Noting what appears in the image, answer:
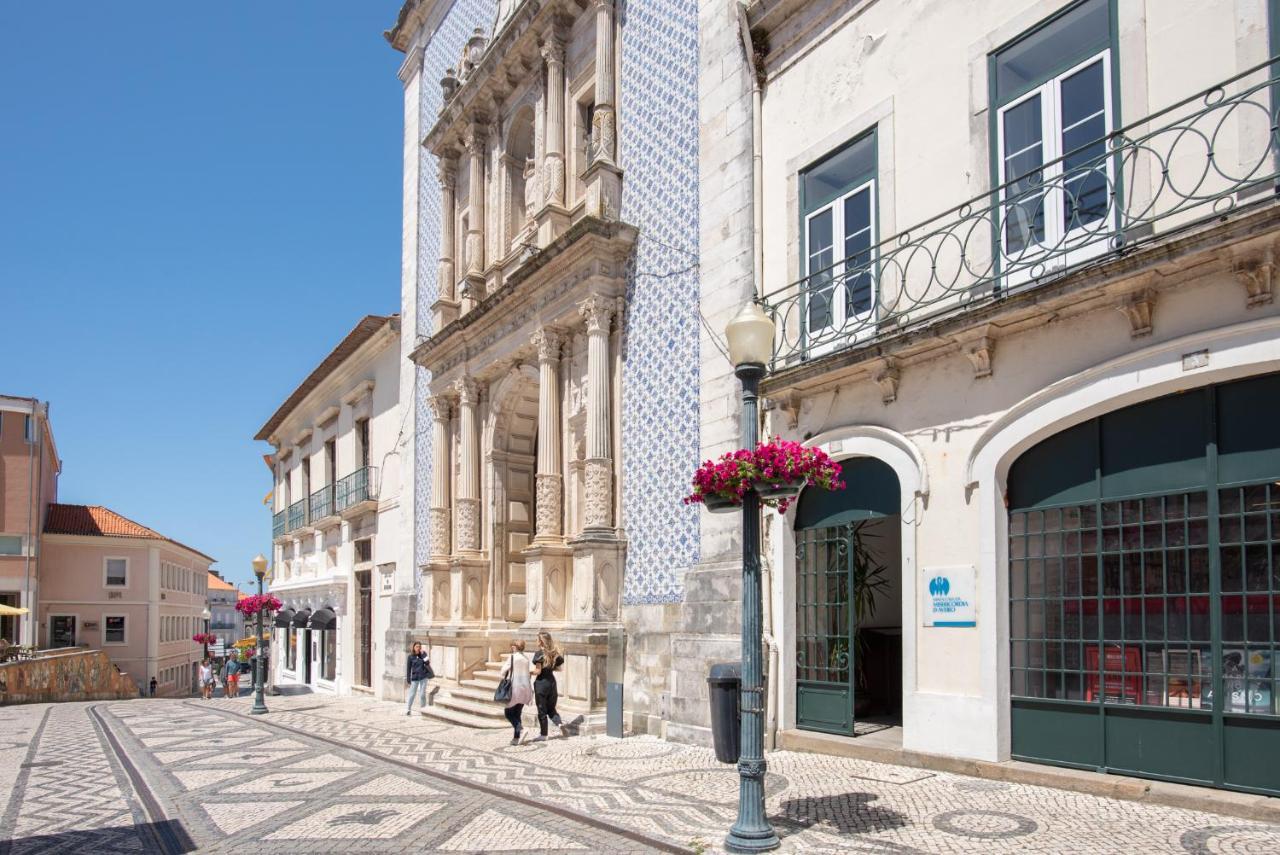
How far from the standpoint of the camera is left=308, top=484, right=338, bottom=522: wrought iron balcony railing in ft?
79.2

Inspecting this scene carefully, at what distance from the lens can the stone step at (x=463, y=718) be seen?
43.0ft

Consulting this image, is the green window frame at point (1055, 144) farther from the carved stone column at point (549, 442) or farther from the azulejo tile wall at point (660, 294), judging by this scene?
the carved stone column at point (549, 442)

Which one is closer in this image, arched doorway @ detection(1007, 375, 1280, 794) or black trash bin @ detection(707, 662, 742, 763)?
arched doorway @ detection(1007, 375, 1280, 794)

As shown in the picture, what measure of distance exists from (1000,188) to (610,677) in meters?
7.20

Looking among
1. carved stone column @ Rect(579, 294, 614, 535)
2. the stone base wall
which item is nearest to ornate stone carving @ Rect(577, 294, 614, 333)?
carved stone column @ Rect(579, 294, 614, 535)

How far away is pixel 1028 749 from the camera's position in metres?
7.68

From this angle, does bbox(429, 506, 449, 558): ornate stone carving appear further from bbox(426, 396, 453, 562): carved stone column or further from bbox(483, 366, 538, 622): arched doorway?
bbox(483, 366, 538, 622): arched doorway

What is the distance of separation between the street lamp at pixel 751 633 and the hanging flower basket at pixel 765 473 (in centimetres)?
10

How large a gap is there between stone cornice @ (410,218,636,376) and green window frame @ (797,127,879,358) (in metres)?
3.17

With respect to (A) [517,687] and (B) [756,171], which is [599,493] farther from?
(B) [756,171]

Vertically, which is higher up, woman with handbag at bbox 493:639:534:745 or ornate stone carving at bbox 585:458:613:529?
ornate stone carving at bbox 585:458:613:529

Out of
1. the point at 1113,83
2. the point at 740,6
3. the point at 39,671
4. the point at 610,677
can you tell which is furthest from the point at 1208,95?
the point at 39,671

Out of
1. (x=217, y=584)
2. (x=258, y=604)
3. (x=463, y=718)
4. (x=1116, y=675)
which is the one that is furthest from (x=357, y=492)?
(x=217, y=584)

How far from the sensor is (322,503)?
24906 mm
